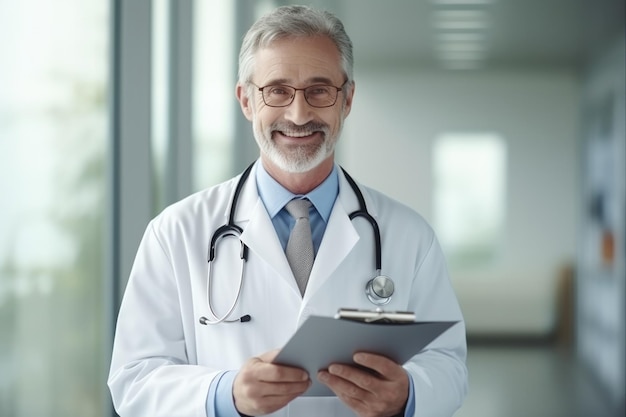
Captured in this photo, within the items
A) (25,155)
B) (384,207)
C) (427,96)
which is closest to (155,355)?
(384,207)

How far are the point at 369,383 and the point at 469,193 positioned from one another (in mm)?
4148

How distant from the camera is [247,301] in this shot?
1564 millimetres

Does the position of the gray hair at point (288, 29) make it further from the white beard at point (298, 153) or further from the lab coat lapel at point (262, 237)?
the lab coat lapel at point (262, 237)

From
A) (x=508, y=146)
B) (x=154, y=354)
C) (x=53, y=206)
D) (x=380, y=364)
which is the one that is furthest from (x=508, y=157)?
(x=380, y=364)

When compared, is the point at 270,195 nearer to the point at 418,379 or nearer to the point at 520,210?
the point at 418,379

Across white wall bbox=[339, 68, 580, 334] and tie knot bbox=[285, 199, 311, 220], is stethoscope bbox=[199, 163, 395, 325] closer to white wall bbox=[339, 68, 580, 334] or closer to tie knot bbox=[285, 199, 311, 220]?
tie knot bbox=[285, 199, 311, 220]

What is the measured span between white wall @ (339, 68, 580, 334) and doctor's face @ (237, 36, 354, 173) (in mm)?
3598

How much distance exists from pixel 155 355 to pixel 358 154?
3680 millimetres

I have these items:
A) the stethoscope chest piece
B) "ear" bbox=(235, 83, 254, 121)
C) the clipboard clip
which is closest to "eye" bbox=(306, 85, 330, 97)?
"ear" bbox=(235, 83, 254, 121)

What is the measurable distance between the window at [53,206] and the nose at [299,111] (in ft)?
2.99

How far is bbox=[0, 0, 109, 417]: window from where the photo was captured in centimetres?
216

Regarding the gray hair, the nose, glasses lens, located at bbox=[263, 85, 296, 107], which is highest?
the gray hair

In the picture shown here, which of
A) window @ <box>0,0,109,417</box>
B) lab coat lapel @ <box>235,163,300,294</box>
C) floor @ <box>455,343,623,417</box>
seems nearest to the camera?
lab coat lapel @ <box>235,163,300,294</box>

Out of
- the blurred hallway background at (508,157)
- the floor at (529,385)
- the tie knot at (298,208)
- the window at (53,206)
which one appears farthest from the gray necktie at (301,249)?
the floor at (529,385)
